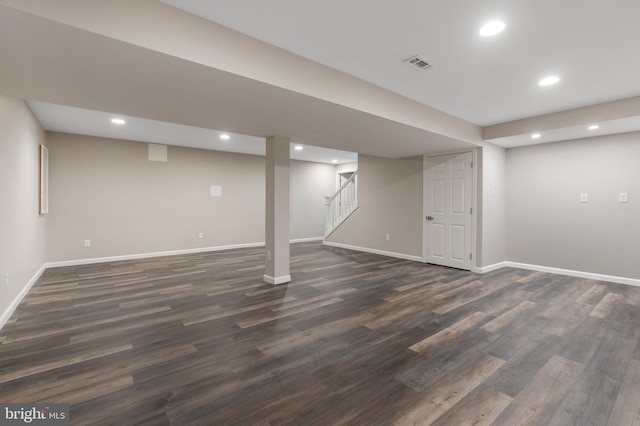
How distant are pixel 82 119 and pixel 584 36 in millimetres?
6366

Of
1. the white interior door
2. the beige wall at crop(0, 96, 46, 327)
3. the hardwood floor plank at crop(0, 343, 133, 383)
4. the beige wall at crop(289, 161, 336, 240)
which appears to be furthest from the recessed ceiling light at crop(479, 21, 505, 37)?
the beige wall at crop(289, 161, 336, 240)

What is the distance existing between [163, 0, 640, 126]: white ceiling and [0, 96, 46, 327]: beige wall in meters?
2.75

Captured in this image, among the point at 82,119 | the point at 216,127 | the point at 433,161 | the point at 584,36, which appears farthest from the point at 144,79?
the point at 433,161

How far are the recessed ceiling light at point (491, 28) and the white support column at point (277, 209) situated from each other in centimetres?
290

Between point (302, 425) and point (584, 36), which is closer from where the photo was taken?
point (302, 425)

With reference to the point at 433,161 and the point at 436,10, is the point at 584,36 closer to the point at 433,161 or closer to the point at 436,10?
the point at 436,10

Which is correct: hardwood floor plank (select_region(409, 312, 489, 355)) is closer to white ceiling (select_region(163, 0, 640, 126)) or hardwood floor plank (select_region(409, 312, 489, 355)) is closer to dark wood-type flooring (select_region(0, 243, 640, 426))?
dark wood-type flooring (select_region(0, 243, 640, 426))

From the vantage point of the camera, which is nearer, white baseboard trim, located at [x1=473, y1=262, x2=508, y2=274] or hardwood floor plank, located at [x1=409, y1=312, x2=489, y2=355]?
hardwood floor plank, located at [x1=409, y1=312, x2=489, y2=355]

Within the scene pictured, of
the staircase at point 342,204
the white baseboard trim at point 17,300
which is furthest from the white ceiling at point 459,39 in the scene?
the staircase at point 342,204

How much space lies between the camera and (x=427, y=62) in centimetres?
278

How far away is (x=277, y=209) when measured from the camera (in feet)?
14.6

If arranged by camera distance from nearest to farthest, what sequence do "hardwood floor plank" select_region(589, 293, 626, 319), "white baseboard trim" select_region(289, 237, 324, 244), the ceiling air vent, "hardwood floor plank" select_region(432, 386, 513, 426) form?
"hardwood floor plank" select_region(432, 386, 513, 426) < the ceiling air vent < "hardwood floor plank" select_region(589, 293, 626, 319) < "white baseboard trim" select_region(289, 237, 324, 244)

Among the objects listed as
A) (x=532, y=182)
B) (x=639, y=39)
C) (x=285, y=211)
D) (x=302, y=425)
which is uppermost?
(x=639, y=39)

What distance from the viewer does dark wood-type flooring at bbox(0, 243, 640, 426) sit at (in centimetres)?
175
